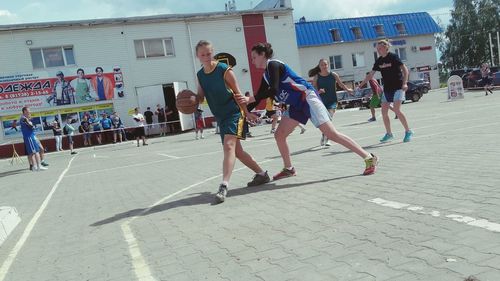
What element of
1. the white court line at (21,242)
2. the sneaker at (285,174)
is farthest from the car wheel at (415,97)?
the white court line at (21,242)

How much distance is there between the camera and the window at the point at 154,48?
29375 mm

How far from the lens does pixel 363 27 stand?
163 feet

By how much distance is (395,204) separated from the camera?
14.5ft

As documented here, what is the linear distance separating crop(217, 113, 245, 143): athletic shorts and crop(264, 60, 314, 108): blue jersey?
622 millimetres

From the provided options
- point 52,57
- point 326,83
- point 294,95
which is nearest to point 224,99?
point 294,95

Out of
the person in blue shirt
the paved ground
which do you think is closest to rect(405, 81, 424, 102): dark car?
the person in blue shirt

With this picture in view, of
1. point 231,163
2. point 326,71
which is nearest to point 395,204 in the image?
point 231,163

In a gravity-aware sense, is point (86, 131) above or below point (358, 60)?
below

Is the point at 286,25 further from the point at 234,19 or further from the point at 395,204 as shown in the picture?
the point at 395,204

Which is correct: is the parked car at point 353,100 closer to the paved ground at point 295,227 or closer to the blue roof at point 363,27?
the blue roof at point 363,27

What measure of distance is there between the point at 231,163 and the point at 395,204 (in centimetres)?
208

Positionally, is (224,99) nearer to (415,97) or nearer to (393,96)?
(393,96)

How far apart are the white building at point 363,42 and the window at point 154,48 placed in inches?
760

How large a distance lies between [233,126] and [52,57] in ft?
82.5
